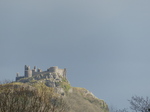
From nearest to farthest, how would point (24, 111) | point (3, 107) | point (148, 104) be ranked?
point (3, 107)
point (24, 111)
point (148, 104)

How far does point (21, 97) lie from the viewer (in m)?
37.1

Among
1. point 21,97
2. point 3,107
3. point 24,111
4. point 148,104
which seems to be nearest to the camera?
point 3,107

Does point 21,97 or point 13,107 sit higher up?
point 21,97

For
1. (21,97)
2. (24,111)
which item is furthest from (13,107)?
(21,97)

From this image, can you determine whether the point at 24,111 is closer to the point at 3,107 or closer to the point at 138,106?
the point at 3,107

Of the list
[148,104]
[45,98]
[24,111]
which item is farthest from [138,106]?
[24,111]

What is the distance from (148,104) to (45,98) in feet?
44.1

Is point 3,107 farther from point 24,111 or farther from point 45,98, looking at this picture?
point 45,98

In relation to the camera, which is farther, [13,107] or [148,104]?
[148,104]

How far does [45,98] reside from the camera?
3130 centimetres

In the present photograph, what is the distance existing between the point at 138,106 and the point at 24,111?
1486cm

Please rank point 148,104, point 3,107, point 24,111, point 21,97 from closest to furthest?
1. point 3,107
2. point 24,111
3. point 148,104
4. point 21,97

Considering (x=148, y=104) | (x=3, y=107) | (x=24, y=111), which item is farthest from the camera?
(x=148, y=104)

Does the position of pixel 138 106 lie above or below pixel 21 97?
below
